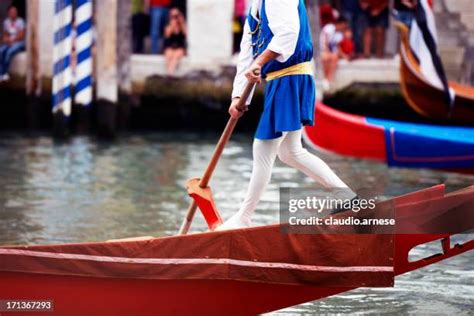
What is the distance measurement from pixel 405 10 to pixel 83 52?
12.0 ft

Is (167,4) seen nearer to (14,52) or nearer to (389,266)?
(14,52)

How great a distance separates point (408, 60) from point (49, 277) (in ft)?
32.3

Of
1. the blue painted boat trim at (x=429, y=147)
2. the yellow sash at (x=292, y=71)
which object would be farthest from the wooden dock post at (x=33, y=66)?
the yellow sash at (x=292, y=71)

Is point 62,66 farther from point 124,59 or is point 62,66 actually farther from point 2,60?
point 2,60

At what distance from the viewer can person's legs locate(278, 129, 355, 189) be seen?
6434 mm

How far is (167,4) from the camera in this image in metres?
18.2

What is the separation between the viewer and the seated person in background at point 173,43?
18.0 metres

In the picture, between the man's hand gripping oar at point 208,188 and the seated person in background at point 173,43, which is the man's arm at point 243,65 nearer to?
the man's hand gripping oar at point 208,188

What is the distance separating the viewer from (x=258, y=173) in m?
6.55

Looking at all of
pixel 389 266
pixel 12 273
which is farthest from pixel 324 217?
pixel 12 273

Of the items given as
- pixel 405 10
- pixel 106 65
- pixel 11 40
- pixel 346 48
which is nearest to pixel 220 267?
pixel 106 65

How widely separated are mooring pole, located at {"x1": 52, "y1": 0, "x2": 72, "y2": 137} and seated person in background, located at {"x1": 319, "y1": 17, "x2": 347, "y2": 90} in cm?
359

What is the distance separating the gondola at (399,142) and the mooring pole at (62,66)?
3.11m

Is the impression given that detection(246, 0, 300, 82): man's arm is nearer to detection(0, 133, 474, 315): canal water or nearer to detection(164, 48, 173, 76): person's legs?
detection(0, 133, 474, 315): canal water
